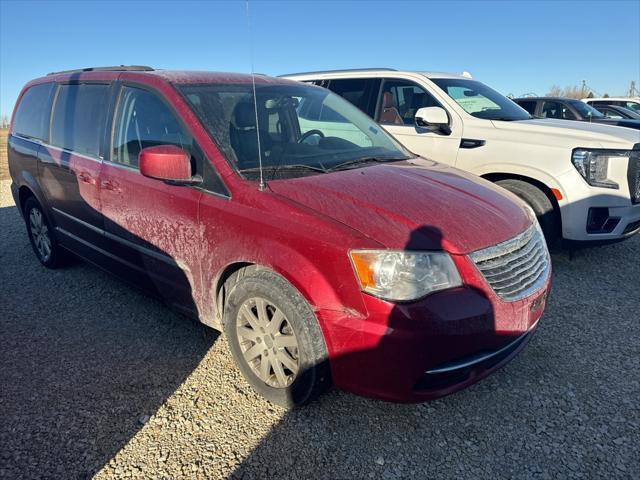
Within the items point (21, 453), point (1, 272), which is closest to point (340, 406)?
point (21, 453)

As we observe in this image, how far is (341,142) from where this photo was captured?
130 inches

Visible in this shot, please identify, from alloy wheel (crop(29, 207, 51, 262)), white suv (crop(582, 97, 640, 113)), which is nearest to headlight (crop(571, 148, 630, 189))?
alloy wheel (crop(29, 207, 51, 262))

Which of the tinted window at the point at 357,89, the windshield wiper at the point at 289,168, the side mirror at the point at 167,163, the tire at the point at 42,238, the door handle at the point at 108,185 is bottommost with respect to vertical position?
the tire at the point at 42,238

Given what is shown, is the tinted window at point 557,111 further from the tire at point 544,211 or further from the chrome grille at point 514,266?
the chrome grille at point 514,266

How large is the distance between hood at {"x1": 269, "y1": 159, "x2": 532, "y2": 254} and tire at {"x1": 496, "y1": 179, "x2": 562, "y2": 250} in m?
1.76

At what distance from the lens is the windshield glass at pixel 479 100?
518cm

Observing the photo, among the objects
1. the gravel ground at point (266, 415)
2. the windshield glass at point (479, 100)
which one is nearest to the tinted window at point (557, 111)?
the windshield glass at point (479, 100)

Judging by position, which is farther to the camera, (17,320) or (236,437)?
(17,320)

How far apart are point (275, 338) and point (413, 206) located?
39.8 inches

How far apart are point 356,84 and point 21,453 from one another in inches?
203

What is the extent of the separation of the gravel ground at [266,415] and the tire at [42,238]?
1.10 m

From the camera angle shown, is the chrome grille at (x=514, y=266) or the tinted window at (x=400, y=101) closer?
the chrome grille at (x=514, y=266)

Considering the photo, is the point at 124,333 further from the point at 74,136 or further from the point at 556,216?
the point at 556,216

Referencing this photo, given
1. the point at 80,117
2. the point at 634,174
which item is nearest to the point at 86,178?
the point at 80,117
